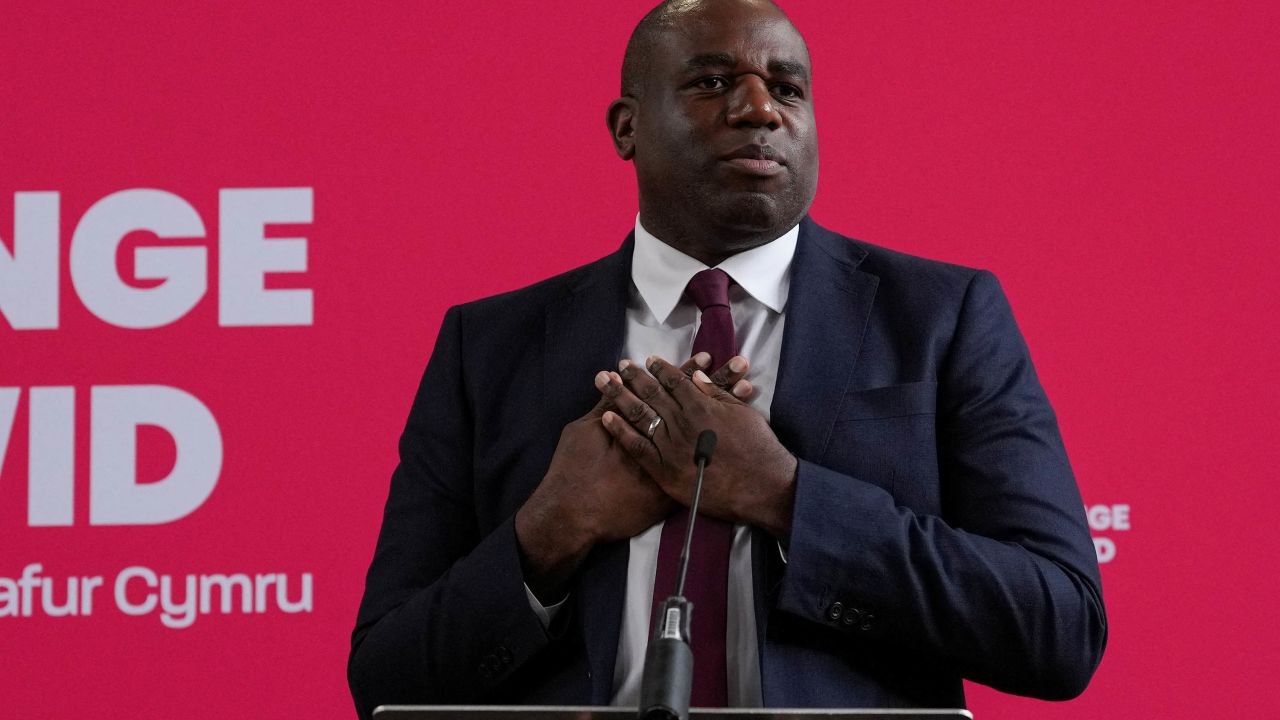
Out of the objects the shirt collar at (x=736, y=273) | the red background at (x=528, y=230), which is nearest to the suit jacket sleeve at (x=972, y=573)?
the shirt collar at (x=736, y=273)

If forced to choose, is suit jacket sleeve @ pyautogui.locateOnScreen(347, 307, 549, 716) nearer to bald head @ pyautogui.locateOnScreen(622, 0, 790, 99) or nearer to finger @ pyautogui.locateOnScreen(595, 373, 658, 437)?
finger @ pyautogui.locateOnScreen(595, 373, 658, 437)

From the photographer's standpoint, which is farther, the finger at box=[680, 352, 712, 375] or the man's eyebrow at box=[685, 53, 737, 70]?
the man's eyebrow at box=[685, 53, 737, 70]

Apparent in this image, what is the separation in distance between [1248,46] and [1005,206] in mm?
543

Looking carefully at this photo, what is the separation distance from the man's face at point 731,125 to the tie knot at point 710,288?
0.23 feet

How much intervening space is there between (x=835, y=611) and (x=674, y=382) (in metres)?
0.32

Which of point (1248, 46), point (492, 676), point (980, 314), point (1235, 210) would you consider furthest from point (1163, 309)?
point (492, 676)

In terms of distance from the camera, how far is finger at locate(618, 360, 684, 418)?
1.84 m

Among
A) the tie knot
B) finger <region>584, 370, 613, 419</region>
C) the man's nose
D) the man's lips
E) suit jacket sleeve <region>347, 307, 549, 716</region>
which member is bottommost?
suit jacket sleeve <region>347, 307, 549, 716</region>

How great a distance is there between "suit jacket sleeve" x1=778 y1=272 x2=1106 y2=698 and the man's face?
40 cm

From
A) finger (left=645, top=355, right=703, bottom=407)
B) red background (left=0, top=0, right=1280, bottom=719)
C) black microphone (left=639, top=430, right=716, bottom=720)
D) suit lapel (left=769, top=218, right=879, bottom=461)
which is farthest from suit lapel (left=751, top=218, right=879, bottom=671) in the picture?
red background (left=0, top=0, right=1280, bottom=719)

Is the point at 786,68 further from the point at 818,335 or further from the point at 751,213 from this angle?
the point at 818,335

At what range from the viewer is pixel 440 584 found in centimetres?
190

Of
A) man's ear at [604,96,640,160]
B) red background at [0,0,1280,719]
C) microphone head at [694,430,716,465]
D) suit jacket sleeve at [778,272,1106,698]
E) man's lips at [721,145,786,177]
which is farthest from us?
red background at [0,0,1280,719]

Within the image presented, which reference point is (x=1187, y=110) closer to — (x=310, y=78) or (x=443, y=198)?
(x=443, y=198)
